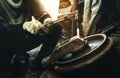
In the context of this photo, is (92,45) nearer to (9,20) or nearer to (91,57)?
(91,57)

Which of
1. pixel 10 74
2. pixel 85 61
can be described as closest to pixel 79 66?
pixel 85 61

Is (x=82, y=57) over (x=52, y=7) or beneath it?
beneath

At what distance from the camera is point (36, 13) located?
9422mm

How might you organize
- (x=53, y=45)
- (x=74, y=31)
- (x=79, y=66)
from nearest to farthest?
(x=79, y=66) → (x=53, y=45) → (x=74, y=31)

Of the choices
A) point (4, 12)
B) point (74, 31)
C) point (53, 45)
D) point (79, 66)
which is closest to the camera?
point (79, 66)

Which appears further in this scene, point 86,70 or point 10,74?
point 10,74

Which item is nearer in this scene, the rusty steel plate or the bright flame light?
the rusty steel plate

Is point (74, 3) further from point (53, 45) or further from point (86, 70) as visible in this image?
point (86, 70)

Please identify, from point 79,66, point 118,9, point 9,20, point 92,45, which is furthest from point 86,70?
point 9,20

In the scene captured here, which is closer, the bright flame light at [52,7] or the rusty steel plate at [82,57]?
the rusty steel plate at [82,57]

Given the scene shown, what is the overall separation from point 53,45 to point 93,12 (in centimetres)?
189

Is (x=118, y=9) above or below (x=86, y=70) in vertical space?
above

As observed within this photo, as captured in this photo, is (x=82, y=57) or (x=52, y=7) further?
(x=52, y=7)

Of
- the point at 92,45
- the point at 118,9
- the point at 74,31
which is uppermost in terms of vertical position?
the point at 118,9
